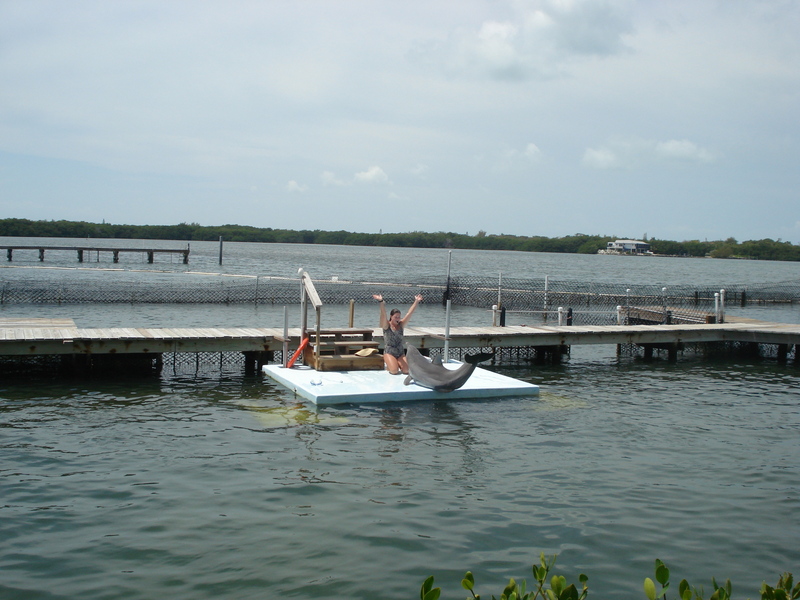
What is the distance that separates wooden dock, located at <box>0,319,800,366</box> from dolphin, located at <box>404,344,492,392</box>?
13.3ft

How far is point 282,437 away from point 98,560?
17.1ft

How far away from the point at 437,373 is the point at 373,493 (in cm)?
600

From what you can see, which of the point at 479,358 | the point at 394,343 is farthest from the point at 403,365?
the point at 479,358

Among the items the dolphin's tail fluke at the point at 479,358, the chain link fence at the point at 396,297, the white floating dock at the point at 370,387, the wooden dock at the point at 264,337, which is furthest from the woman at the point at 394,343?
the chain link fence at the point at 396,297

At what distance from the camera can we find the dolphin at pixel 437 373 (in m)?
15.8

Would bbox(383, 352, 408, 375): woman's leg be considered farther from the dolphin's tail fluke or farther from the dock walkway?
the dock walkway

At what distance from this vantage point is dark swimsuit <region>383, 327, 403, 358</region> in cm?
1731

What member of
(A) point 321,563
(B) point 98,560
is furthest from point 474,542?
(B) point 98,560

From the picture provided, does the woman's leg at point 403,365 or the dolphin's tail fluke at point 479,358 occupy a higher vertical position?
the dolphin's tail fluke at point 479,358

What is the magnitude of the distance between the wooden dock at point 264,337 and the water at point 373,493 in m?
1.19

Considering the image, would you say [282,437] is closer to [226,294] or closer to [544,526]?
[544,526]

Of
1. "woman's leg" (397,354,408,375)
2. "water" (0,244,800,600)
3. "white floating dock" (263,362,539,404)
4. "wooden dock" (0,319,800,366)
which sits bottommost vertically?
"water" (0,244,800,600)

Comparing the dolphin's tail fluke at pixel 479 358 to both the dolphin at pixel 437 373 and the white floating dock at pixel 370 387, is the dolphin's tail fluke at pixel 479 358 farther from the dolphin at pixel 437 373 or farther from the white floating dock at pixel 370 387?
the white floating dock at pixel 370 387

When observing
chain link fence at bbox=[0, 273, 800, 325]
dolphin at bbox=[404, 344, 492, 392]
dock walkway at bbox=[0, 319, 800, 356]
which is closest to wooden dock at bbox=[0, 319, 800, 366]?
dock walkway at bbox=[0, 319, 800, 356]
